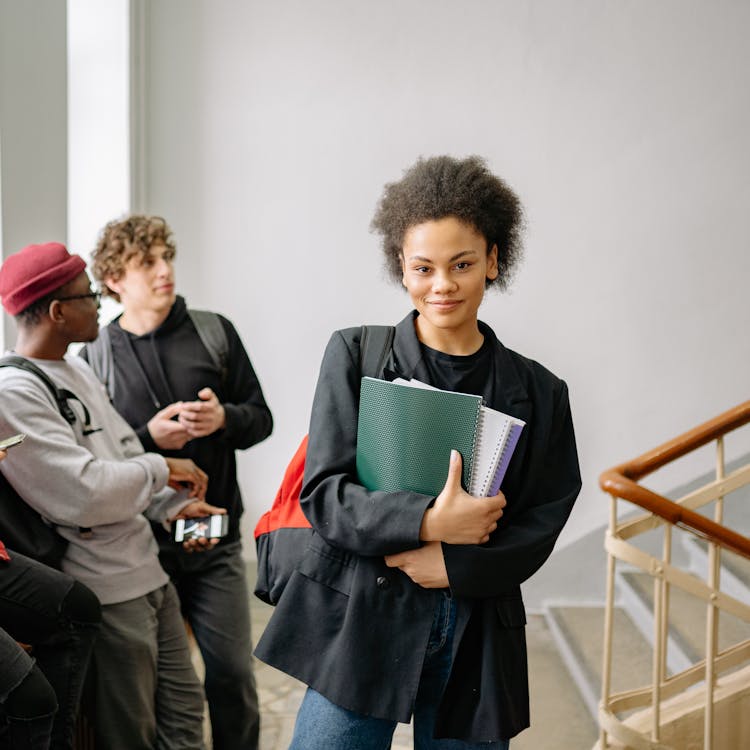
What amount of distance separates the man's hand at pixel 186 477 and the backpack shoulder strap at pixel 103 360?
40 cm

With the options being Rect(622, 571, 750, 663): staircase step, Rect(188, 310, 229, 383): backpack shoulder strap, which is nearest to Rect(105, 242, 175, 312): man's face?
Rect(188, 310, 229, 383): backpack shoulder strap

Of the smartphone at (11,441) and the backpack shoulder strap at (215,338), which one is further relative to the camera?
the backpack shoulder strap at (215,338)

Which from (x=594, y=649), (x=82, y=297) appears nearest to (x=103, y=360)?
(x=82, y=297)

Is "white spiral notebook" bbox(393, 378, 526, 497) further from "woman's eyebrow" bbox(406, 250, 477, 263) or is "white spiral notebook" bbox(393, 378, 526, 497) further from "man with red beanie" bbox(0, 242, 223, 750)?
"man with red beanie" bbox(0, 242, 223, 750)

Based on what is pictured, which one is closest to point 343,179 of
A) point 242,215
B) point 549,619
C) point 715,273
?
point 242,215

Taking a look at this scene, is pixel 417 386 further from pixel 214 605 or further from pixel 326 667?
pixel 214 605

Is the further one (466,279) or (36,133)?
(36,133)

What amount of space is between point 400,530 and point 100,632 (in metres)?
1.05

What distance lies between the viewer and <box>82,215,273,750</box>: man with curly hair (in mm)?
2516

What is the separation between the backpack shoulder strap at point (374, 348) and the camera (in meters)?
1.46

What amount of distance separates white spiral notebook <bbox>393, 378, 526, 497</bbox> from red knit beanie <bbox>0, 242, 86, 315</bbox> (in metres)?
1.05

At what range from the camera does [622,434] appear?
4512 mm

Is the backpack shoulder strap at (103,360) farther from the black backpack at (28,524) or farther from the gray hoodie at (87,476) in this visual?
the black backpack at (28,524)

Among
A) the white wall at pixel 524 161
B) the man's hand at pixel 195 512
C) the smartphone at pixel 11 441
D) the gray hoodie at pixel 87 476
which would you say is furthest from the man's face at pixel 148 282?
the white wall at pixel 524 161
